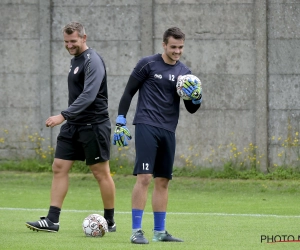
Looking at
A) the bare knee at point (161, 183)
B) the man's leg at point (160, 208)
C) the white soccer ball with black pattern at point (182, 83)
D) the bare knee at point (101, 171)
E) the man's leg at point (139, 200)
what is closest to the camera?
the man's leg at point (139, 200)

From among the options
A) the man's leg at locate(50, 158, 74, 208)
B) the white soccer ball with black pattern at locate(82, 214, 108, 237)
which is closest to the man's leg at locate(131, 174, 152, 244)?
the white soccer ball with black pattern at locate(82, 214, 108, 237)

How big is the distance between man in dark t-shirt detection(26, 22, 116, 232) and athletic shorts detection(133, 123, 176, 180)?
0.86m

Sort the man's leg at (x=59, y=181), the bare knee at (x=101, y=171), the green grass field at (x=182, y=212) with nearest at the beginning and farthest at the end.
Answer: the green grass field at (x=182, y=212), the man's leg at (x=59, y=181), the bare knee at (x=101, y=171)

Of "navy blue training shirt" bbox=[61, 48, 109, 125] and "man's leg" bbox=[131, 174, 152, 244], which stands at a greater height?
"navy blue training shirt" bbox=[61, 48, 109, 125]

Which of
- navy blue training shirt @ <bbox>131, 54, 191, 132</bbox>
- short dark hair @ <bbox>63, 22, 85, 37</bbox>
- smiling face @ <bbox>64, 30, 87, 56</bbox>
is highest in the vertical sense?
short dark hair @ <bbox>63, 22, 85, 37</bbox>

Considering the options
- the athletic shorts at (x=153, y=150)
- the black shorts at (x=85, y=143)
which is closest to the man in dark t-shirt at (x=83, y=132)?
the black shorts at (x=85, y=143)

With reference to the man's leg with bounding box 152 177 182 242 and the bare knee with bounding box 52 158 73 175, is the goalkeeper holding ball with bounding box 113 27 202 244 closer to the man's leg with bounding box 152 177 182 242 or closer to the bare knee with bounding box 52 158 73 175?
the man's leg with bounding box 152 177 182 242

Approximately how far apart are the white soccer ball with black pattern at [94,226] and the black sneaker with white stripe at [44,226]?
18.8 inches

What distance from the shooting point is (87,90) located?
9273 millimetres

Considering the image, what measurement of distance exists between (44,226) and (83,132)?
Result: 106 centimetres

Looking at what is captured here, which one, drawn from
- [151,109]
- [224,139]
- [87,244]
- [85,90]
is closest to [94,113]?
[85,90]

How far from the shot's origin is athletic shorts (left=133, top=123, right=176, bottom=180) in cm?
864

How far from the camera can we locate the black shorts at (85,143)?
9.55 m

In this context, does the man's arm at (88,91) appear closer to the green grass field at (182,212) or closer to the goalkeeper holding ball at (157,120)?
the goalkeeper holding ball at (157,120)
